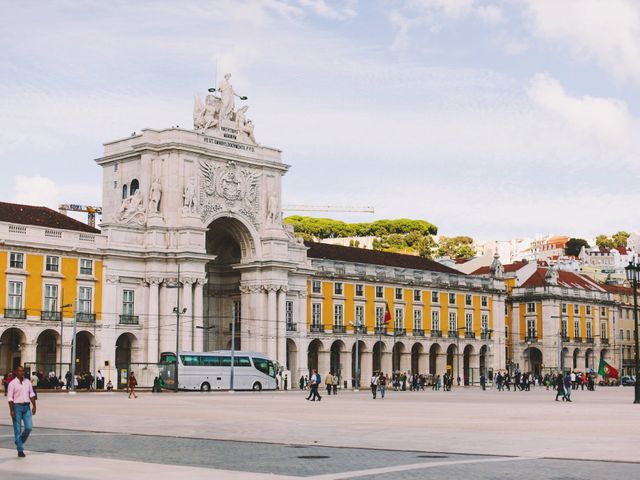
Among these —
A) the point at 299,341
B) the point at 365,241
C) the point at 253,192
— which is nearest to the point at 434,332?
the point at 299,341

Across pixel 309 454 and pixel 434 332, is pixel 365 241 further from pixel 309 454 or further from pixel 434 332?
pixel 309 454

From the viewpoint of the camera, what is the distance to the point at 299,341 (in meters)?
92.8

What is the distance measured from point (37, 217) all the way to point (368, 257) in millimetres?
38129

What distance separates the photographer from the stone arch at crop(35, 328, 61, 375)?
252 feet

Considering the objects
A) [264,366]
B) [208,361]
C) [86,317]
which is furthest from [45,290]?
[264,366]

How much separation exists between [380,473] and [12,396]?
27.0 feet

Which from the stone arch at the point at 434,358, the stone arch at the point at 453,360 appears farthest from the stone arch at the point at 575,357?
the stone arch at the point at 434,358

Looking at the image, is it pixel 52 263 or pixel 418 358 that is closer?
pixel 52 263

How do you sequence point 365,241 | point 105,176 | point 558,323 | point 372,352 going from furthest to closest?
1. point 365,241
2. point 558,323
3. point 372,352
4. point 105,176

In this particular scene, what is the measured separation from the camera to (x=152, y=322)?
266 feet

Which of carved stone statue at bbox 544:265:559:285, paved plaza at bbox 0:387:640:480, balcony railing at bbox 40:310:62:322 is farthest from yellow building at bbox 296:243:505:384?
paved plaza at bbox 0:387:640:480

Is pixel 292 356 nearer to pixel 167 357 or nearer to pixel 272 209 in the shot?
pixel 272 209

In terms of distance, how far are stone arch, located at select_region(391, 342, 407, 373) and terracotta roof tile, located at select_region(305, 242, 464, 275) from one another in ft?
27.3

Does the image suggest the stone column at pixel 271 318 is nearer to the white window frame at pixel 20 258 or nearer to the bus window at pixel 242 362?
the bus window at pixel 242 362
